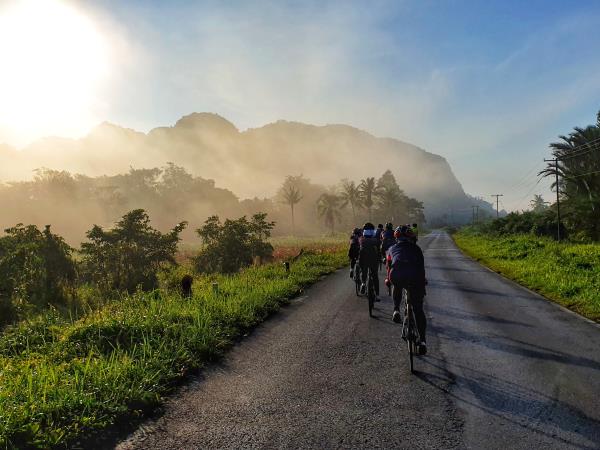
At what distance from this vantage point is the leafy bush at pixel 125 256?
678 inches

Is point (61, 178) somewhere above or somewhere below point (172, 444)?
above

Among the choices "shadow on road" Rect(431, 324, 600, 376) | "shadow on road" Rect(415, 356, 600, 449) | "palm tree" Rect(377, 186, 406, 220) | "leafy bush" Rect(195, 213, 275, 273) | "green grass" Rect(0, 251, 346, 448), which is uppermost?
"palm tree" Rect(377, 186, 406, 220)

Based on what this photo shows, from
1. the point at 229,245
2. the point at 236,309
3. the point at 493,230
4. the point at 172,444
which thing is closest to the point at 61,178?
the point at 229,245

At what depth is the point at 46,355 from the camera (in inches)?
265

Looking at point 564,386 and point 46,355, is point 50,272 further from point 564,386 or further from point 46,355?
point 564,386

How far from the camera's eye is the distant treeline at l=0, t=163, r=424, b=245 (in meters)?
68.1

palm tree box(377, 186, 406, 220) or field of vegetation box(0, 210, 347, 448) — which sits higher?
palm tree box(377, 186, 406, 220)

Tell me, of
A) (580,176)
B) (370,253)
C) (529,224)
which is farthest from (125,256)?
(529,224)

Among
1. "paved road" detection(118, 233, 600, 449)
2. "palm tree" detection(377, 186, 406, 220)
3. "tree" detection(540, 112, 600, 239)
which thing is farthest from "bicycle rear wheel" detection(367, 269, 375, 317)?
"palm tree" detection(377, 186, 406, 220)

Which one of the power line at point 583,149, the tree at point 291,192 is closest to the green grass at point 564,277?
the power line at point 583,149

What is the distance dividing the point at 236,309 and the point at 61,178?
74921mm

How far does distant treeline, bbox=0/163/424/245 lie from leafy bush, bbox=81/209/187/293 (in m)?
48.7

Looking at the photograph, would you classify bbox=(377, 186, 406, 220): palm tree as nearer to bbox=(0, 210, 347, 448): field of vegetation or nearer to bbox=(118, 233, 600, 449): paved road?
bbox=(0, 210, 347, 448): field of vegetation

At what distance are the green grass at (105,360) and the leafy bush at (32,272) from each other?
15.5 feet
